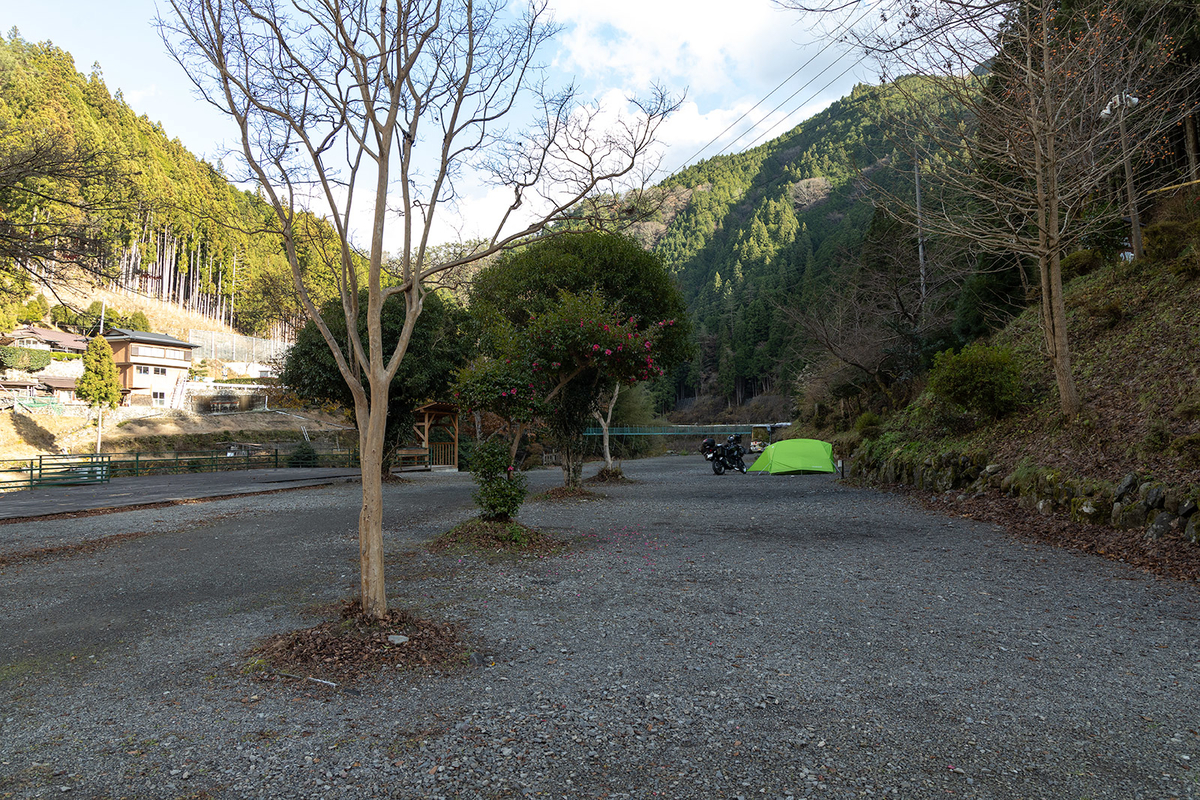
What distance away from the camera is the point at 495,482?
8070 millimetres

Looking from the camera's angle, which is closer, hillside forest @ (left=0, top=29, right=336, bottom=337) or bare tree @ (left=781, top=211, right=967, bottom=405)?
hillside forest @ (left=0, top=29, right=336, bottom=337)

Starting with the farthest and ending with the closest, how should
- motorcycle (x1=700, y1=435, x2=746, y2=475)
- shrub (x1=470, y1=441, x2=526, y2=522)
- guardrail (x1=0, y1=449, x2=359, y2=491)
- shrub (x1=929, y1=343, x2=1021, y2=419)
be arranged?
1. motorcycle (x1=700, y1=435, x2=746, y2=475)
2. guardrail (x1=0, y1=449, x2=359, y2=491)
3. shrub (x1=929, y1=343, x2=1021, y2=419)
4. shrub (x1=470, y1=441, x2=526, y2=522)

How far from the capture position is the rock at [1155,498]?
6.51m

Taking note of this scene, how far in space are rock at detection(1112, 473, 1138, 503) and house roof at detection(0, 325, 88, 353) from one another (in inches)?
2160

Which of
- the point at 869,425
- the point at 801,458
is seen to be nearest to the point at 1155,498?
the point at 869,425

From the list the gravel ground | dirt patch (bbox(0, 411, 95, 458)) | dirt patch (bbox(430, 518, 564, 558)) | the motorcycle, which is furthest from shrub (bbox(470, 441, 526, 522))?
dirt patch (bbox(0, 411, 95, 458))

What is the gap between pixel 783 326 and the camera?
5047cm

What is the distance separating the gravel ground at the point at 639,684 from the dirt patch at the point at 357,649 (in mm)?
159

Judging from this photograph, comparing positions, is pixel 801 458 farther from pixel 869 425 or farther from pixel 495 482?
pixel 495 482

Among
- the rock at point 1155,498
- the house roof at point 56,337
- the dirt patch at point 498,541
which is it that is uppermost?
the house roof at point 56,337

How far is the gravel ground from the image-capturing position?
8.11ft

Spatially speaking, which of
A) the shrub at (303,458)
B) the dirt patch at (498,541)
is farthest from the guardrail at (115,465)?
the dirt patch at (498,541)

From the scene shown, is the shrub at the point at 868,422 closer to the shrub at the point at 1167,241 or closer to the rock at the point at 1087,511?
the shrub at the point at 1167,241

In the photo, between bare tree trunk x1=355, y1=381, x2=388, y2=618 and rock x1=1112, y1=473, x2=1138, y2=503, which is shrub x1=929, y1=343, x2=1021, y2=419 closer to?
rock x1=1112, y1=473, x2=1138, y2=503
